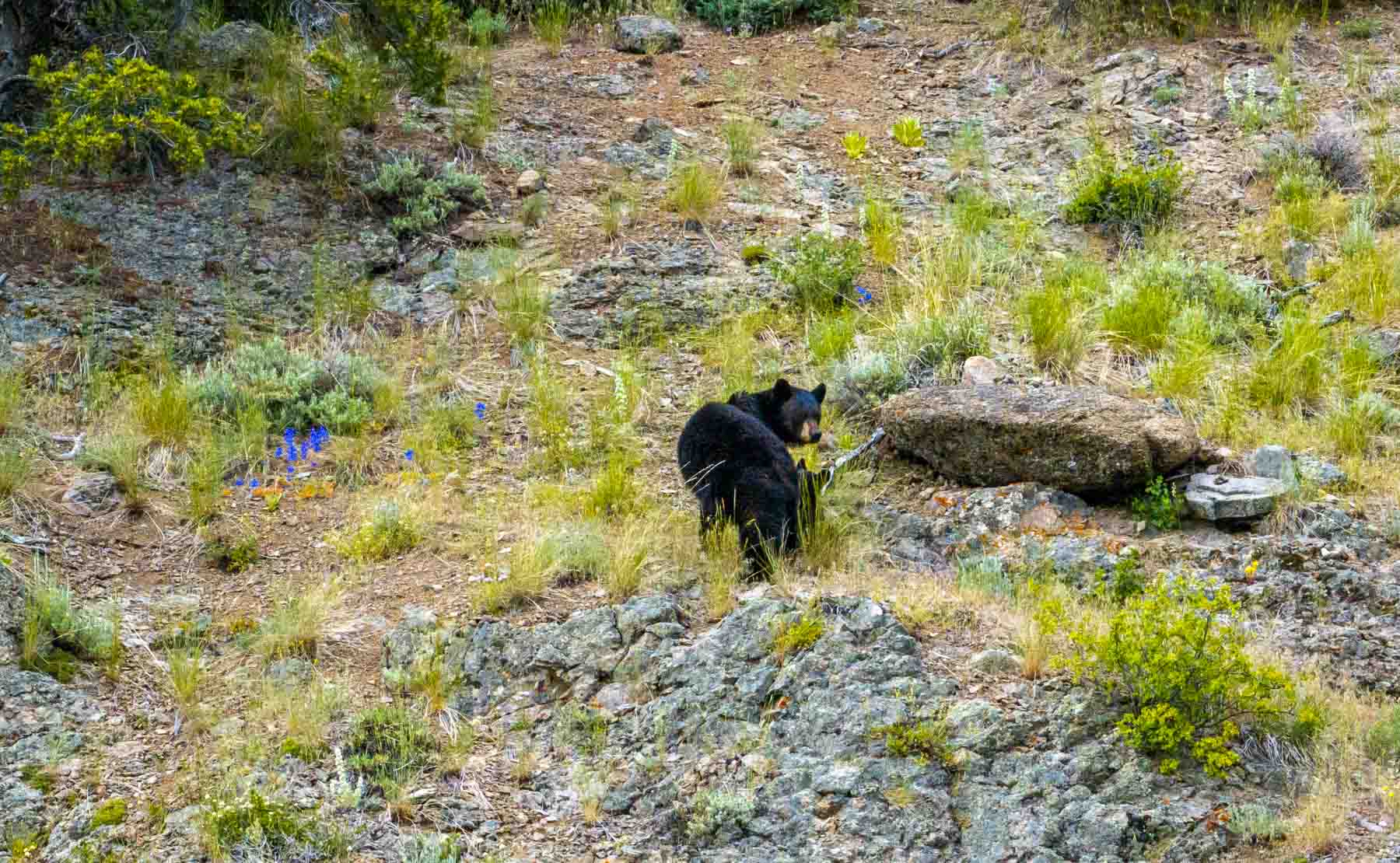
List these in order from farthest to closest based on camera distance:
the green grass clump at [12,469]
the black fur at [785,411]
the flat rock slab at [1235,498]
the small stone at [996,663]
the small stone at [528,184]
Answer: the small stone at [528,184], the black fur at [785,411], the green grass clump at [12,469], the flat rock slab at [1235,498], the small stone at [996,663]

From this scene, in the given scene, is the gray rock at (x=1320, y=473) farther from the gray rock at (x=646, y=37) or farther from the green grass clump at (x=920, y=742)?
the gray rock at (x=646, y=37)

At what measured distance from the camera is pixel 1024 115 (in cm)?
1255

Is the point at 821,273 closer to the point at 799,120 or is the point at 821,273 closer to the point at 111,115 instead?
the point at 799,120

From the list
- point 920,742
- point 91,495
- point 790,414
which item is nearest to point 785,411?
point 790,414

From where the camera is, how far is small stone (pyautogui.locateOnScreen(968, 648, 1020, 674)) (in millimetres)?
6012

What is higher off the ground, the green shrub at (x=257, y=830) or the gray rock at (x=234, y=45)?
the gray rock at (x=234, y=45)

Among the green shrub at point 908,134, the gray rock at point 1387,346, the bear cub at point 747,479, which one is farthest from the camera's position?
the green shrub at point 908,134

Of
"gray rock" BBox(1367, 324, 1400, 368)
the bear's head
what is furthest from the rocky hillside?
the bear's head

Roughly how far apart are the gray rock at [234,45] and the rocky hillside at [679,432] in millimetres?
38

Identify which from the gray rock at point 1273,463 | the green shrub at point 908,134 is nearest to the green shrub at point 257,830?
the gray rock at point 1273,463

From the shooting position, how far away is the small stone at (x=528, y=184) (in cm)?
1158

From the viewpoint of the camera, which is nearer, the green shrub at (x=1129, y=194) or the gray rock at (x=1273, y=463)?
the gray rock at (x=1273, y=463)

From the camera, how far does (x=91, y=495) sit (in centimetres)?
813

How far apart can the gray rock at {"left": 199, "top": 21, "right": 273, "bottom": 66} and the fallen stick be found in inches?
268
